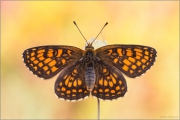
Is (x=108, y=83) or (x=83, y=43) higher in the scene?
(x=83, y=43)

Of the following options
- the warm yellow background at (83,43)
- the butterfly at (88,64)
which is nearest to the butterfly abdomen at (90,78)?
the butterfly at (88,64)

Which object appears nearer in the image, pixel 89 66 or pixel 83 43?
pixel 89 66

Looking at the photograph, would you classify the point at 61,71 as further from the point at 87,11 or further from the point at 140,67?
the point at 87,11

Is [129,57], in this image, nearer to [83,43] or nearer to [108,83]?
[108,83]

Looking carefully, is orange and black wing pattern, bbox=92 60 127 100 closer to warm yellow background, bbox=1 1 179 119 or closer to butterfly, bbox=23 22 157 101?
butterfly, bbox=23 22 157 101

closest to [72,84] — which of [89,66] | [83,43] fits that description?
[89,66]

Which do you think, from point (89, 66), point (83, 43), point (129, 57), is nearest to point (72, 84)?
point (89, 66)
